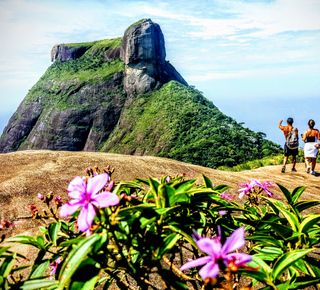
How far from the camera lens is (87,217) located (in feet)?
2.64

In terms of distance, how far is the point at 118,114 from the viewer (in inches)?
2527

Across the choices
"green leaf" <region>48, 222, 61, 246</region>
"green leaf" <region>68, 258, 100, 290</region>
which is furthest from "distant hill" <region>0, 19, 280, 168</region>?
"green leaf" <region>68, 258, 100, 290</region>

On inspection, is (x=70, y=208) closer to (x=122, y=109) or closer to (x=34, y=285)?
(x=34, y=285)

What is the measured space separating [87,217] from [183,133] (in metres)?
49.6

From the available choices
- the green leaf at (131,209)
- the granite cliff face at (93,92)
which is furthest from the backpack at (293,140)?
the granite cliff face at (93,92)

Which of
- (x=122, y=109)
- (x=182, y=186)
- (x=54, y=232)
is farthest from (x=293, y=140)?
(x=122, y=109)

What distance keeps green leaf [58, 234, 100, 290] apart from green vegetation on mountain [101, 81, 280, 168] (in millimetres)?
37783

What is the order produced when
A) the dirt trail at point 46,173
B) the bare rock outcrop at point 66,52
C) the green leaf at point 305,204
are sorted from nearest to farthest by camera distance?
the green leaf at point 305,204 → the dirt trail at point 46,173 → the bare rock outcrop at point 66,52

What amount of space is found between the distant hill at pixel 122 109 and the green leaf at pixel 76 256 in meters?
41.6

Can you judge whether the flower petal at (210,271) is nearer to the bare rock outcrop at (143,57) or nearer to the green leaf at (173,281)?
the green leaf at (173,281)

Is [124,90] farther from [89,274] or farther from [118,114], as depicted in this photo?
[89,274]

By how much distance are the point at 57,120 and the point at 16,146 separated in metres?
15.7

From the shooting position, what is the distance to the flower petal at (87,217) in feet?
2.59

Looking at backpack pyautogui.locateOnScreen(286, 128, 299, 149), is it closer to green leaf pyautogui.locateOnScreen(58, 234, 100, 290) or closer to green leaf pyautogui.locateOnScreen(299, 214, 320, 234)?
green leaf pyautogui.locateOnScreen(299, 214, 320, 234)
